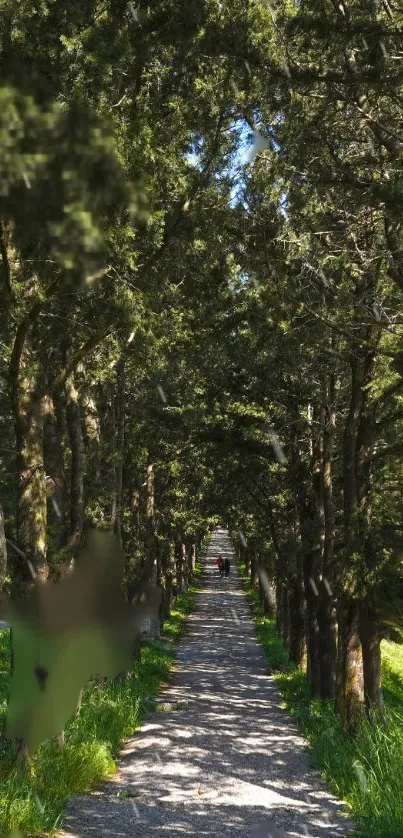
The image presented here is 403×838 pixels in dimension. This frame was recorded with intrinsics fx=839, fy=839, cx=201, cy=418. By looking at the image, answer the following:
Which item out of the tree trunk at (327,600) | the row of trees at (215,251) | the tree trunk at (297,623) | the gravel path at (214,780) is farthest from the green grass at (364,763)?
the tree trunk at (297,623)

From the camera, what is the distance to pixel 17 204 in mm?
2625

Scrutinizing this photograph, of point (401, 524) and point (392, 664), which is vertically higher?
point (401, 524)

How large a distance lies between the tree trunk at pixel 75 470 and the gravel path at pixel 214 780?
3083 millimetres

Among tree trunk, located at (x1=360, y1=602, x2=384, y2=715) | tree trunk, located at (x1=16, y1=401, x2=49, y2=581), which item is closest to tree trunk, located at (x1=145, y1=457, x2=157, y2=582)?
tree trunk, located at (x1=360, y1=602, x2=384, y2=715)

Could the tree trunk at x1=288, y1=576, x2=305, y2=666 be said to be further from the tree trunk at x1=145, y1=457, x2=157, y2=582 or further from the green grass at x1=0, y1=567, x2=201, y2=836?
the green grass at x1=0, y1=567, x2=201, y2=836

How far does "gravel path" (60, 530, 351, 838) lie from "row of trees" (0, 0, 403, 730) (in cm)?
156

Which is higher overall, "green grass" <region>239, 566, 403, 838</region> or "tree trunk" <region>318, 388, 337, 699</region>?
"tree trunk" <region>318, 388, 337, 699</region>

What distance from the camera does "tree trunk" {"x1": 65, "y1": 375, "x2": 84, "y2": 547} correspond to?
1165 centimetres

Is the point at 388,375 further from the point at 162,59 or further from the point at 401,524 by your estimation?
the point at 162,59

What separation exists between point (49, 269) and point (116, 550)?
10.7 ft

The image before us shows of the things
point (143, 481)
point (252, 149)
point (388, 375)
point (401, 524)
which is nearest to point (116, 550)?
point (252, 149)

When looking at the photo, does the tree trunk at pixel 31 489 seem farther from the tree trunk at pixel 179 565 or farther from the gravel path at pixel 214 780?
the tree trunk at pixel 179 565

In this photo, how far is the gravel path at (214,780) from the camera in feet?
25.5

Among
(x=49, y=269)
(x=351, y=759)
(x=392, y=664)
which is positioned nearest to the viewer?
(x=49, y=269)
